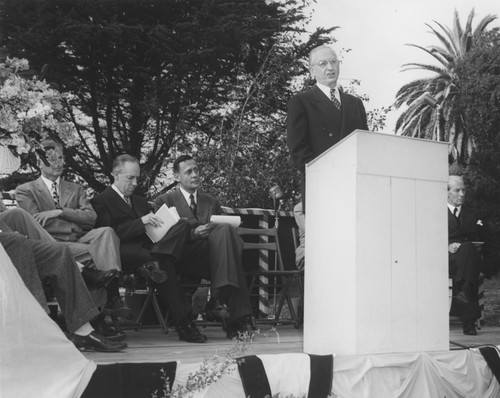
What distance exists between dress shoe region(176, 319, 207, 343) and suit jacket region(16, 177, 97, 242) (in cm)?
90

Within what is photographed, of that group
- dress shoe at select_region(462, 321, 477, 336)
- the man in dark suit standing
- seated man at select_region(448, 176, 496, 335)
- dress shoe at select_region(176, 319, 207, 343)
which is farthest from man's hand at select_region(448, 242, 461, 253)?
dress shoe at select_region(176, 319, 207, 343)

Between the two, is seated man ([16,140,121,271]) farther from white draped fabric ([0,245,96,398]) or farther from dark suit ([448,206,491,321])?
dark suit ([448,206,491,321])

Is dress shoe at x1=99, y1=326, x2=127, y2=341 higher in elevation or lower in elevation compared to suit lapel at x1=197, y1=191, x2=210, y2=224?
lower

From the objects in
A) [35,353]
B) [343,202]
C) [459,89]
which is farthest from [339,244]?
[459,89]

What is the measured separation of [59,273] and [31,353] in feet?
3.80

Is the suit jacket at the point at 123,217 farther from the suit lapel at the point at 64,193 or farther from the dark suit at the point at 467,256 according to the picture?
the dark suit at the point at 467,256

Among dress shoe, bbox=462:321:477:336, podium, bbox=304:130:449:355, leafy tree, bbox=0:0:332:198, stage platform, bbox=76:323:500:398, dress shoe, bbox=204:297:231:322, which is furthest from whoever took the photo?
leafy tree, bbox=0:0:332:198

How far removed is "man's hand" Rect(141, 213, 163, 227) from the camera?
4.98m

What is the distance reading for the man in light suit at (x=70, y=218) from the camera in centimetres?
459

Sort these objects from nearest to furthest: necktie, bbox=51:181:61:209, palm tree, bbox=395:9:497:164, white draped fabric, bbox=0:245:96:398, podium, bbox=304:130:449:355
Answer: white draped fabric, bbox=0:245:96:398, podium, bbox=304:130:449:355, necktie, bbox=51:181:61:209, palm tree, bbox=395:9:497:164

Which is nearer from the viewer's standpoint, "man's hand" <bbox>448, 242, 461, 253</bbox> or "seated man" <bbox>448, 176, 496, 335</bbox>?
"seated man" <bbox>448, 176, 496, 335</bbox>

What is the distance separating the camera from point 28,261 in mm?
3873

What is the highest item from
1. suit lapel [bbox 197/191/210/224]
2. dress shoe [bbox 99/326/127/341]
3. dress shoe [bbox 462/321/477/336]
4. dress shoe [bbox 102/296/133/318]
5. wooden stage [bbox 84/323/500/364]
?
suit lapel [bbox 197/191/210/224]

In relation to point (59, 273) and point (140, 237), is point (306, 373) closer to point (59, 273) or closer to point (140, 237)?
point (59, 273)
